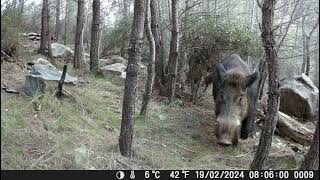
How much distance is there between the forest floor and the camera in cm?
659

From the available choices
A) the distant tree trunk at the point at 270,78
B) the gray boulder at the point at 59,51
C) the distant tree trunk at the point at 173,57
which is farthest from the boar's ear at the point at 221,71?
the gray boulder at the point at 59,51

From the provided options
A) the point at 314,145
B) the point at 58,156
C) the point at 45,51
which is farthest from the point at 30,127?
the point at 45,51

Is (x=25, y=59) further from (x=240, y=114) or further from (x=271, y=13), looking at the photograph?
(x=271, y=13)

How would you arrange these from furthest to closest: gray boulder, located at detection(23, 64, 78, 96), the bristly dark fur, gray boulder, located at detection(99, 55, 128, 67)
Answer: gray boulder, located at detection(99, 55, 128, 67) → the bristly dark fur → gray boulder, located at detection(23, 64, 78, 96)

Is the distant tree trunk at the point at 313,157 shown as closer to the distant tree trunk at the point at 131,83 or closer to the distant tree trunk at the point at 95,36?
the distant tree trunk at the point at 131,83

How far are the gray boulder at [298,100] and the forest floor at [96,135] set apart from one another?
8.13 ft

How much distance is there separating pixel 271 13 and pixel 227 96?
2.40 meters

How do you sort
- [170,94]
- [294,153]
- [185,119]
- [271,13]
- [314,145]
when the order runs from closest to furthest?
[314,145], [271,13], [294,153], [185,119], [170,94]

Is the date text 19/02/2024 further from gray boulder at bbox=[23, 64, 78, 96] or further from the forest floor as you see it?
gray boulder at bbox=[23, 64, 78, 96]

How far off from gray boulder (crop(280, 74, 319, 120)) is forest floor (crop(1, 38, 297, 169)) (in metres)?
2.48

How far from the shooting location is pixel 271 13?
715 cm

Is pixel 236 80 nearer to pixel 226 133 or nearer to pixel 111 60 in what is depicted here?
pixel 226 133

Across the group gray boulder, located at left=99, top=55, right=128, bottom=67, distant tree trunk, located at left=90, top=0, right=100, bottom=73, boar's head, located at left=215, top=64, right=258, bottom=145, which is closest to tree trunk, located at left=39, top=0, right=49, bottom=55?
gray boulder, located at left=99, top=55, right=128, bottom=67
